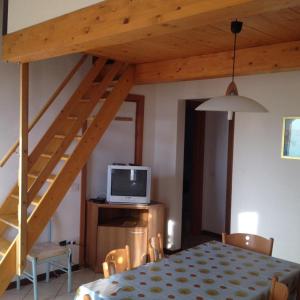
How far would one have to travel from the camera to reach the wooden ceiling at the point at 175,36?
1735mm

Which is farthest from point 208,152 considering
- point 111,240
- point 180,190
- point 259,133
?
point 111,240

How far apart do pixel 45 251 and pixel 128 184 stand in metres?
1.34

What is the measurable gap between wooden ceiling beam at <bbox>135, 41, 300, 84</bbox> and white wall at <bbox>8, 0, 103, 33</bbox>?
1625mm

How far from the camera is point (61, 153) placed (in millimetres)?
3521

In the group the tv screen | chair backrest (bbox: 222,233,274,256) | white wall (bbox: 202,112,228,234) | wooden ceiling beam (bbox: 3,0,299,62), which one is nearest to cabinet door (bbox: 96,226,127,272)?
the tv screen

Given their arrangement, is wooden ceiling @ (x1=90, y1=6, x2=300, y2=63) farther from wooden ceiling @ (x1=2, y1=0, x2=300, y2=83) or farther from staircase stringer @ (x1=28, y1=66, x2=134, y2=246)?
staircase stringer @ (x1=28, y1=66, x2=134, y2=246)

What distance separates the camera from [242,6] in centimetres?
154

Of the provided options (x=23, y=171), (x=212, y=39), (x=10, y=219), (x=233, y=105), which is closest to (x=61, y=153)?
(x=23, y=171)

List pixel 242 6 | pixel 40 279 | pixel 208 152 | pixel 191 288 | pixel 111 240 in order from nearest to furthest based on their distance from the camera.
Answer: pixel 242 6 < pixel 191 288 < pixel 40 279 < pixel 111 240 < pixel 208 152

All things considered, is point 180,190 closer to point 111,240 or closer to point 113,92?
point 111,240

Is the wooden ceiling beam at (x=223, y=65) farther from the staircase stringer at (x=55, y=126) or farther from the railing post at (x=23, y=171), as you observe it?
the railing post at (x=23, y=171)

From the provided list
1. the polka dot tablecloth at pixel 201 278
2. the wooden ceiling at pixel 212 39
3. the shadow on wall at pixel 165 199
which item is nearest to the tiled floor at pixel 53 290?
the shadow on wall at pixel 165 199

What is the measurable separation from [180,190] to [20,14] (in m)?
3.17

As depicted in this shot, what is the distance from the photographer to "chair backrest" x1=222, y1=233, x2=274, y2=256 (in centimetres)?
327
